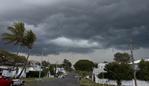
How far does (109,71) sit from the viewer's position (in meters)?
66.2

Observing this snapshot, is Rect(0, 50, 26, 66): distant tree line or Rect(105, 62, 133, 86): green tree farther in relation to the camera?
Rect(0, 50, 26, 66): distant tree line

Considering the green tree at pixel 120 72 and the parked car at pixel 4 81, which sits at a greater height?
the green tree at pixel 120 72

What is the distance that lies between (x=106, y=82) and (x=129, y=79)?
13.7 m

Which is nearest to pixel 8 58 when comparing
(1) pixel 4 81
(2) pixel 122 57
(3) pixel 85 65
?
(1) pixel 4 81

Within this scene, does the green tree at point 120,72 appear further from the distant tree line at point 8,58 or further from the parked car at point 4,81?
the parked car at point 4,81

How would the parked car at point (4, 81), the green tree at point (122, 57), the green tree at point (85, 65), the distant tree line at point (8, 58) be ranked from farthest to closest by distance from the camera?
the green tree at point (85, 65)
the green tree at point (122, 57)
the distant tree line at point (8, 58)
the parked car at point (4, 81)

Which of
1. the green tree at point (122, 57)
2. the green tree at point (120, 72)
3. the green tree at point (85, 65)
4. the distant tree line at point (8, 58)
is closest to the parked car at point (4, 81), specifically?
the green tree at point (120, 72)

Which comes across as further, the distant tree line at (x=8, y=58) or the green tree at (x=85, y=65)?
the green tree at (x=85, y=65)

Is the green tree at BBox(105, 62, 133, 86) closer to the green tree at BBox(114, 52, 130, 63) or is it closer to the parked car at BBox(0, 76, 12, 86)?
the parked car at BBox(0, 76, 12, 86)

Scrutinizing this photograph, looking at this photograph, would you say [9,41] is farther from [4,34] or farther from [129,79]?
[129,79]

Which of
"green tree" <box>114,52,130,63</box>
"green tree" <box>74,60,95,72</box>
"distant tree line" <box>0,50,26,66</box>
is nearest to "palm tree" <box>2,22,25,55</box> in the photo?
"distant tree line" <box>0,50,26,66</box>

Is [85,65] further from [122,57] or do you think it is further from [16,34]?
[16,34]

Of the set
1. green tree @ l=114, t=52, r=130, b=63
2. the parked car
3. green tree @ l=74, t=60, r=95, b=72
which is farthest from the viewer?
green tree @ l=74, t=60, r=95, b=72

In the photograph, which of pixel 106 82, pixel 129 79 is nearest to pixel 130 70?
pixel 129 79
